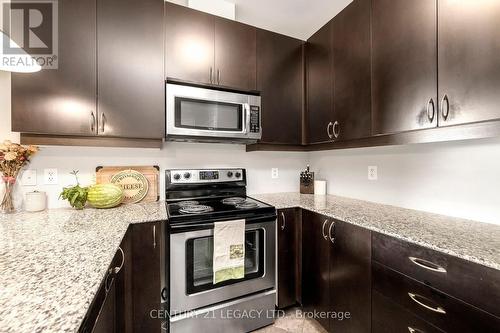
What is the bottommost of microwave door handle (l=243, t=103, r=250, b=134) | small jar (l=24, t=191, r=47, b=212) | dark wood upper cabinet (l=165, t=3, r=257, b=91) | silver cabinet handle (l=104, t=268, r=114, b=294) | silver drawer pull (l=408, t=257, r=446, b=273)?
silver cabinet handle (l=104, t=268, r=114, b=294)

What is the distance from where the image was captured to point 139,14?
5.09 ft

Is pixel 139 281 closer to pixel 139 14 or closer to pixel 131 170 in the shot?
pixel 131 170

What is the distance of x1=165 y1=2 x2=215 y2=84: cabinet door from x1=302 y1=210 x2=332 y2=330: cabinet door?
1.34 metres

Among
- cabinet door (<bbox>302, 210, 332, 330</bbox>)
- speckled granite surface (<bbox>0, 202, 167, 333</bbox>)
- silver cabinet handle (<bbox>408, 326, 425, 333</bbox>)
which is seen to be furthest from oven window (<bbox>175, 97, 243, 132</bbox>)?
silver cabinet handle (<bbox>408, 326, 425, 333</bbox>)

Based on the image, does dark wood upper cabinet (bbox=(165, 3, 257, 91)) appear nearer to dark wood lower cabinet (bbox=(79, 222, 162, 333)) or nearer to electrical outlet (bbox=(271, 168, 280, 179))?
electrical outlet (bbox=(271, 168, 280, 179))

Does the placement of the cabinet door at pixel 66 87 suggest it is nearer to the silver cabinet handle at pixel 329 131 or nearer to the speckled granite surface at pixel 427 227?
the speckled granite surface at pixel 427 227

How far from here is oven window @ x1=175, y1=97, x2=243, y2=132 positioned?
164 cm

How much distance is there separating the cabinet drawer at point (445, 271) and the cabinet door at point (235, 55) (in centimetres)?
147

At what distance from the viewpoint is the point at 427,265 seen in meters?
0.98

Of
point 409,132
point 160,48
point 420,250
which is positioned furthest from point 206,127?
point 420,250

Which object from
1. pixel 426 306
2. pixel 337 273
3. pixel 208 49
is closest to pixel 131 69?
pixel 208 49

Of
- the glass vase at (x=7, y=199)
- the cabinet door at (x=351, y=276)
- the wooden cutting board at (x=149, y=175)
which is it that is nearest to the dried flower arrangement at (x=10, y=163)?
the glass vase at (x=7, y=199)

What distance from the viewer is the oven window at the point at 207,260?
1425mm

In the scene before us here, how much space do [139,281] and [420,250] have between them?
149 centimetres
